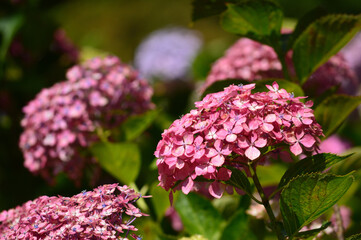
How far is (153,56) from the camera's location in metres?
3.08

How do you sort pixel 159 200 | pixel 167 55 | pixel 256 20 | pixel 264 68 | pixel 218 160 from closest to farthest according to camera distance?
pixel 218 160 → pixel 256 20 → pixel 159 200 → pixel 264 68 → pixel 167 55

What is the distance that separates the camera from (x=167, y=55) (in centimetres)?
309

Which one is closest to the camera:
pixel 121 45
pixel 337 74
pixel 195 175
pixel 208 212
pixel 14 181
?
pixel 195 175

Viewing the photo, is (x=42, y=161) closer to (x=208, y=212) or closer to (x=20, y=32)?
(x=208, y=212)

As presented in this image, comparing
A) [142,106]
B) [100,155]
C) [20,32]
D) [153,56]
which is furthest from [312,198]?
[153,56]

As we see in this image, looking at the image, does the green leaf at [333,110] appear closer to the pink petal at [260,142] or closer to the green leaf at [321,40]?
the green leaf at [321,40]

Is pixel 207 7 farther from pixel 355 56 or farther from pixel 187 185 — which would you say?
pixel 355 56

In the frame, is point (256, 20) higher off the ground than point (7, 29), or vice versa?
point (7, 29)

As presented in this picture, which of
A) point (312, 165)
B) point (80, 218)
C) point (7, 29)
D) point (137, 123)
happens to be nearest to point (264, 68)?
point (137, 123)

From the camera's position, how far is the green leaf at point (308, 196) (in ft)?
2.34

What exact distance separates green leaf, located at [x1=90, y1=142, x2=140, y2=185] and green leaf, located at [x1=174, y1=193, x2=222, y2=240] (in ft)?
0.54

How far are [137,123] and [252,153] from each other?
64 centimetres

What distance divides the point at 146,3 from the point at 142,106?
412cm

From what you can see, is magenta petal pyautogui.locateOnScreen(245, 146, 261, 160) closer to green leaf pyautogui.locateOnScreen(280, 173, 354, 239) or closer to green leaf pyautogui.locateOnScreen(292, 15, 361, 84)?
green leaf pyautogui.locateOnScreen(280, 173, 354, 239)
